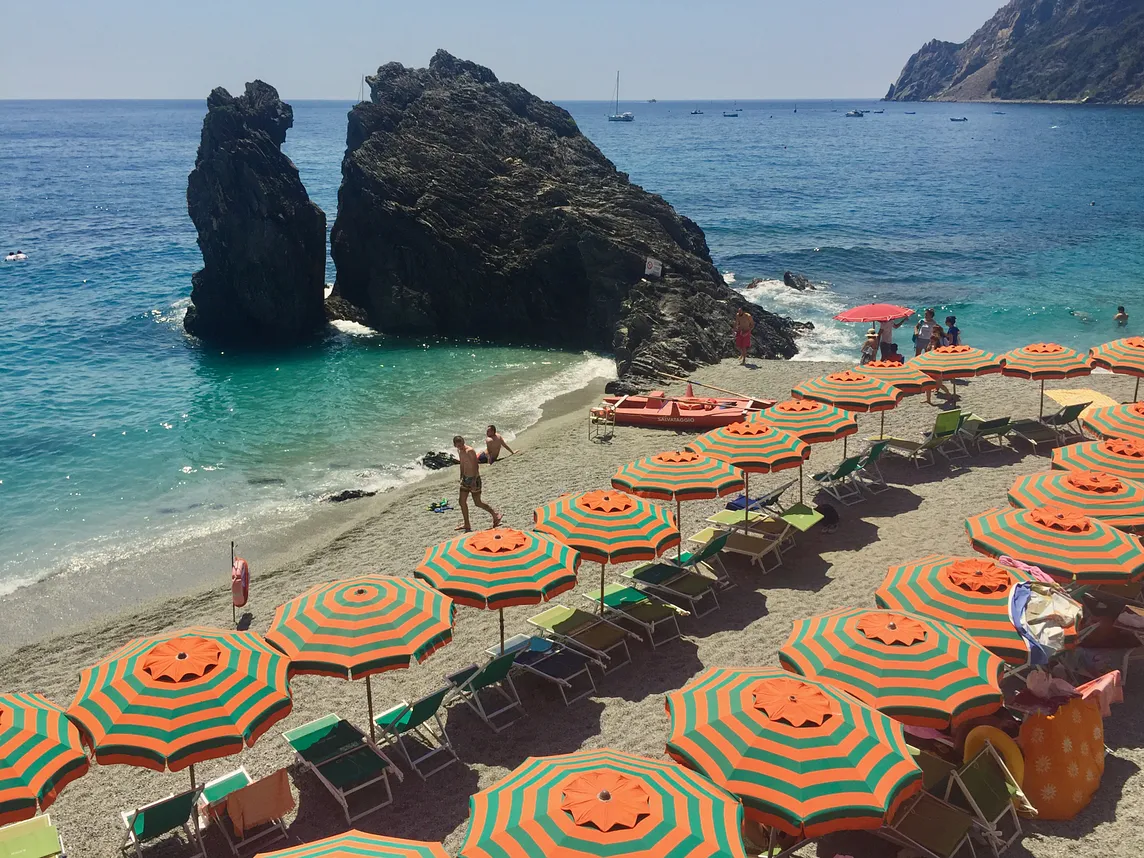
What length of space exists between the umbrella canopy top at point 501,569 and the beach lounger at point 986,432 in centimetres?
1055

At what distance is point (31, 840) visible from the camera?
7.93m

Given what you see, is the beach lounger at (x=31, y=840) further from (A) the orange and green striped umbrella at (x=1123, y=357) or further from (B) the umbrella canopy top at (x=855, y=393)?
(A) the orange and green striped umbrella at (x=1123, y=357)

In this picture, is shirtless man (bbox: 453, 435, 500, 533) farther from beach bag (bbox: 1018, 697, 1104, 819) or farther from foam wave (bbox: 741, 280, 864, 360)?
foam wave (bbox: 741, 280, 864, 360)

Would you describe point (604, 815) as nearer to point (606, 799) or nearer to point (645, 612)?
point (606, 799)

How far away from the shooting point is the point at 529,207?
3600cm

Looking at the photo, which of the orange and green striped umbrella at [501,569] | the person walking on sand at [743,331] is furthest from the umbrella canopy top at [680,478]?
the person walking on sand at [743,331]

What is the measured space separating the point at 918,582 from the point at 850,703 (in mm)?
2769

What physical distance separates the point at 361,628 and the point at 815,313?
33.1 meters

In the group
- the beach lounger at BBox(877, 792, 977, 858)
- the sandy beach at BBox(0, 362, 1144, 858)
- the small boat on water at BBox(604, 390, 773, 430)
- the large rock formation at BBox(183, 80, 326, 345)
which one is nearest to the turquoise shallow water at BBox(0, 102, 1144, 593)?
the large rock formation at BBox(183, 80, 326, 345)

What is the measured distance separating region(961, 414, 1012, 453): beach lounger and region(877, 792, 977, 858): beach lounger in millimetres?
11101

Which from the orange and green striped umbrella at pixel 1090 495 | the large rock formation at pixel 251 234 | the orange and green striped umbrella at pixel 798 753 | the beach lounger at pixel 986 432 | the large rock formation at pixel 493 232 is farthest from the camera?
the large rock formation at pixel 251 234

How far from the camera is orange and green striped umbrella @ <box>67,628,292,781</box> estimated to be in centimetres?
762

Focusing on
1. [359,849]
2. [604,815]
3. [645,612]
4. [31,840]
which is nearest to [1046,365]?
[645,612]

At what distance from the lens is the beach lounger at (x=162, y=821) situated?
26.6 ft
